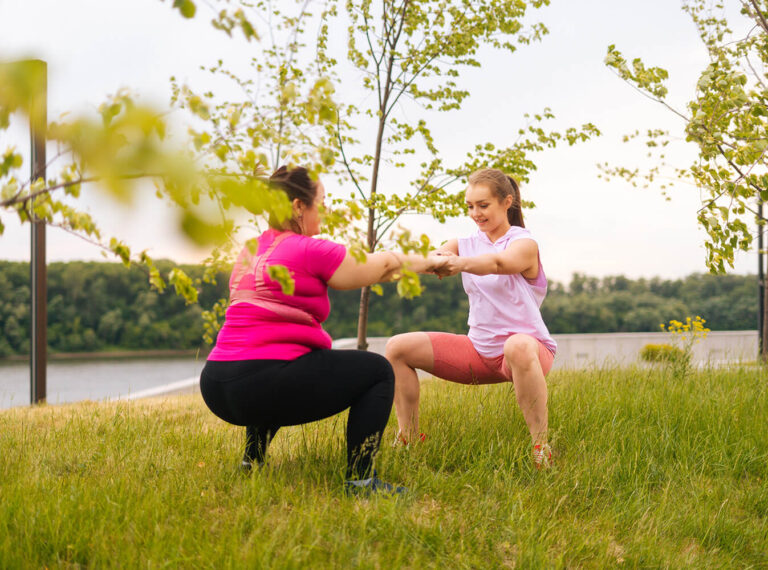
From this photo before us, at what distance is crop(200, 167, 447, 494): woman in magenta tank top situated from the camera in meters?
2.40

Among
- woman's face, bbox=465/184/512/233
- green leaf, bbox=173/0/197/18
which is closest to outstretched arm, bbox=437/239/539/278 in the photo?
woman's face, bbox=465/184/512/233

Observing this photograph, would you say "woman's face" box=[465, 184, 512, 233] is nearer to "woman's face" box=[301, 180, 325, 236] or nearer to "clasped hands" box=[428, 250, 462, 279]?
"clasped hands" box=[428, 250, 462, 279]

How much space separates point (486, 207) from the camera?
10.9 feet

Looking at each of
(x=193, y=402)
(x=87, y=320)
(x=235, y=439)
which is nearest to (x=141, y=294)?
(x=87, y=320)

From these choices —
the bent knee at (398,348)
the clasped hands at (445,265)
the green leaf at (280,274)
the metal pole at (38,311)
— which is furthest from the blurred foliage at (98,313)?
the green leaf at (280,274)

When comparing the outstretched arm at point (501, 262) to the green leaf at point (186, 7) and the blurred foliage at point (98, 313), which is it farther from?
the blurred foliage at point (98, 313)

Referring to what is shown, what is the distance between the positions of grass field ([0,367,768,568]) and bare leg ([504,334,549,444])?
0.55 ft

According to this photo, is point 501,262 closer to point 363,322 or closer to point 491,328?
point 491,328

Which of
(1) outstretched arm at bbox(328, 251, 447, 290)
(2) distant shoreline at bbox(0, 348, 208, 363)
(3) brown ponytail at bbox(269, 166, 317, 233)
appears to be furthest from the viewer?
(2) distant shoreline at bbox(0, 348, 208, 363)

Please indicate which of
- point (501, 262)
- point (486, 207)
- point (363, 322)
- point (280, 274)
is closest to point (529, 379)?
point (501, 262)

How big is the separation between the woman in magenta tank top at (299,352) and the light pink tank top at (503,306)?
0.88 metres

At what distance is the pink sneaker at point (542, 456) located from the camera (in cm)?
290

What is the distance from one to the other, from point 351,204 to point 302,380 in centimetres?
100

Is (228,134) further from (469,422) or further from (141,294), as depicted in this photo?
(141,294)
